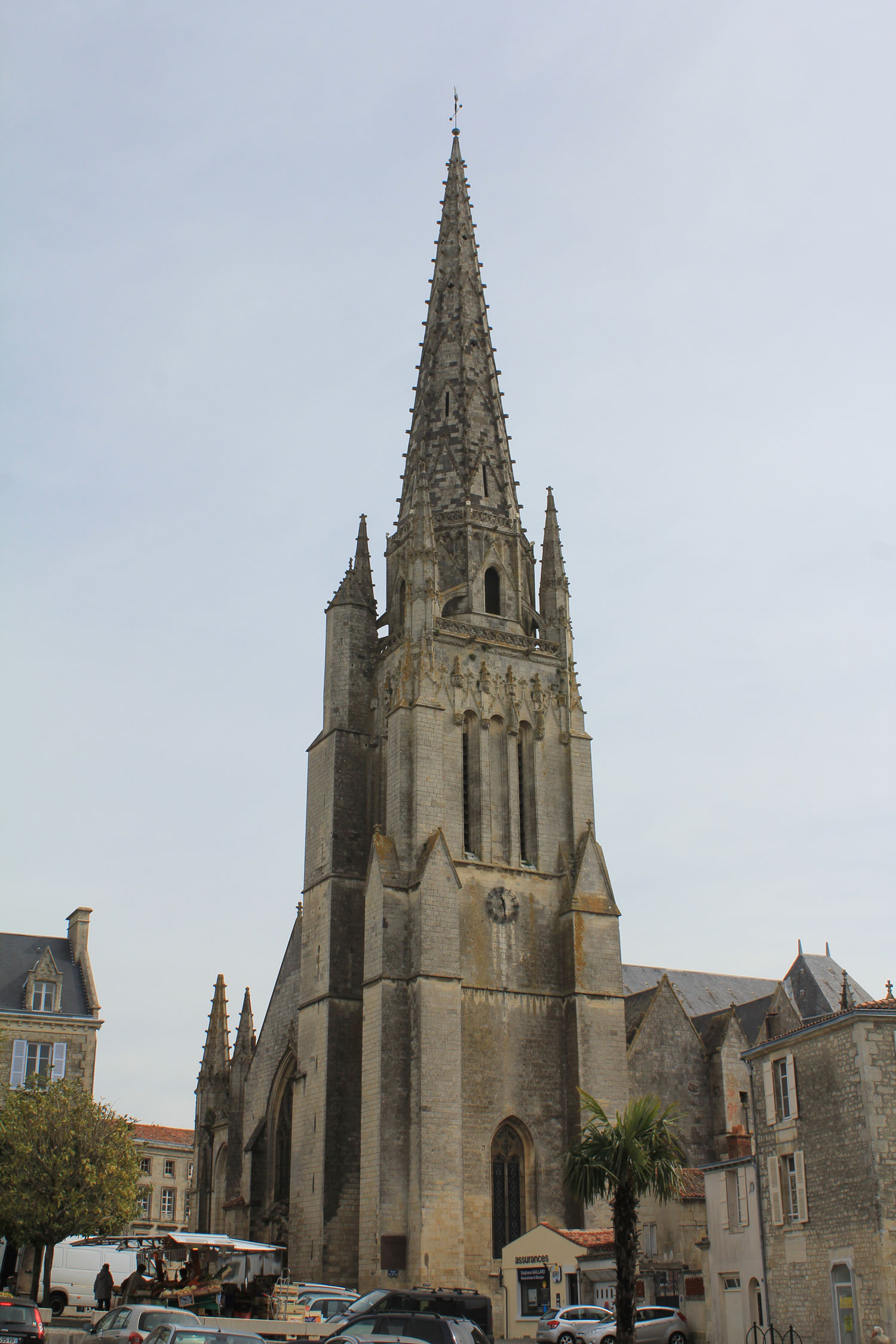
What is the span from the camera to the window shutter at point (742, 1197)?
24781 mm

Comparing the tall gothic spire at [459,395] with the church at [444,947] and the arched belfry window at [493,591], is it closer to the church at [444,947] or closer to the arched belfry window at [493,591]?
the church at [444,947]

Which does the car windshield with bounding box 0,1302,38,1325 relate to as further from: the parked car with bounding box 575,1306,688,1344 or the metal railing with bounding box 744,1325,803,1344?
the metal railing with bounding box 744,1325,803,1344

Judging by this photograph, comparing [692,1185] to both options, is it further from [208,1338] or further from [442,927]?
[208,1338]

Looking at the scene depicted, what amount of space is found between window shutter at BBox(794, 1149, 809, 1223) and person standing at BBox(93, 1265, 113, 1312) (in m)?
13.9

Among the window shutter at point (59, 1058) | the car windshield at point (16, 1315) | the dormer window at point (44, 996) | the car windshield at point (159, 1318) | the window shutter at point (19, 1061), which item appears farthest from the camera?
the dormer window at point (44, 996)

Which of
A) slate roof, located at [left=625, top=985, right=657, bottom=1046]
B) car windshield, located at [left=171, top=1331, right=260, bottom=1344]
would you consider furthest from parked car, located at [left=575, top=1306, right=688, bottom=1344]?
car windshield, located at [left=171, top=1331, right=260, bottom=1344]

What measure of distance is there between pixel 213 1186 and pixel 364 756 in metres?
15.2

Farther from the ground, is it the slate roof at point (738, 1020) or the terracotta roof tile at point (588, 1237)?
the slate roof at point (738, 1020)

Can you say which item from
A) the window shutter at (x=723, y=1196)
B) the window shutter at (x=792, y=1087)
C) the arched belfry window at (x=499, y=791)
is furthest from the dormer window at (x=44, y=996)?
the window shutter at (x=792, y=1087)

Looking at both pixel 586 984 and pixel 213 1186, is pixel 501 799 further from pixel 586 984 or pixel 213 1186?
pixel 213 1186

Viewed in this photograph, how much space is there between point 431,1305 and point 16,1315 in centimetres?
609

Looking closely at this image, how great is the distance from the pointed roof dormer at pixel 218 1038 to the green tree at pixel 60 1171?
12.4 metres

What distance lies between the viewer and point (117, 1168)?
29406 millimetres

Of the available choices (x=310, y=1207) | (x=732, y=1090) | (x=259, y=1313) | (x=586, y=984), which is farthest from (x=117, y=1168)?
(x=732, y=1090)
